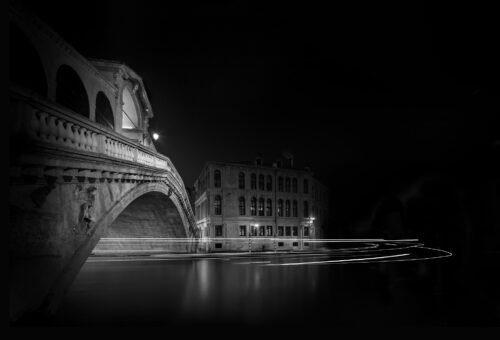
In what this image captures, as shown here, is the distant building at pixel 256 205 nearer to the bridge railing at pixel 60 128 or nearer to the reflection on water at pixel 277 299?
the reflection on water at pixel 277 299

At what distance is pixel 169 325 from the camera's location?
5.95 metres

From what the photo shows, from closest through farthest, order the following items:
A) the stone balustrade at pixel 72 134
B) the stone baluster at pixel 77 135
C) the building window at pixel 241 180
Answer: the stone balustrade at pixel 72 134
the stone baluster at pixel 77 135
the building window at pixel 241 180

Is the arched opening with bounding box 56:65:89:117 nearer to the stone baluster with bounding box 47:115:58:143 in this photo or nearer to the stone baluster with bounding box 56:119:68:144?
the stone baluster with bounding box 56:119:68:144

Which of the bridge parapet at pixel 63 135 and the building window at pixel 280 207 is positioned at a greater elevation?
the bridge parapet at pixel 63 135

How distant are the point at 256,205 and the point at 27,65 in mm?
27314

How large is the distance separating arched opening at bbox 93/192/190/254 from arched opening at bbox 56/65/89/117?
17.7 ft

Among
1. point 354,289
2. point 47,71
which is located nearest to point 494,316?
point 354,289

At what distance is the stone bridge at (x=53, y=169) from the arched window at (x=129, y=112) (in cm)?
413

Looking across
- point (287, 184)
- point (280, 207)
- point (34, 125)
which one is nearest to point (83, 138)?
point (34, 125)

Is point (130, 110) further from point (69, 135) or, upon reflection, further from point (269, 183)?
point (269, 183)

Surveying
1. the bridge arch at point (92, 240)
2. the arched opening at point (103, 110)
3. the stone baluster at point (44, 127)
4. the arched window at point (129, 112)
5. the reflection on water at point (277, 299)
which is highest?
the arched window at point (129, 112)

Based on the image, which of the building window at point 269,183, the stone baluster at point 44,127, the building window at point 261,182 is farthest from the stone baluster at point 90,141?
the building window at point 269,183

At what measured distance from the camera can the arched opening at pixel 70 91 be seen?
869cm

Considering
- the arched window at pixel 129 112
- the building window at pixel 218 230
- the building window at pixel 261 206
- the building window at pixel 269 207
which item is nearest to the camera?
the arched window at pixel 129 112
